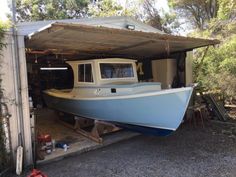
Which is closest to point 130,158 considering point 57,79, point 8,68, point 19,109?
point 19,109

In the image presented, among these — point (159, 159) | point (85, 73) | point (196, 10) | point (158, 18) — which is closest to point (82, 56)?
point (85, 73)

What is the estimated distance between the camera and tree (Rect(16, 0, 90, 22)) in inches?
744

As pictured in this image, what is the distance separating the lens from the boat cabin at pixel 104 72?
600 centimetres

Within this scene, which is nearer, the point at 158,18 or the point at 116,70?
the point at 116,70

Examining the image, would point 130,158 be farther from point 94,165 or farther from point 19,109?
point 19,109

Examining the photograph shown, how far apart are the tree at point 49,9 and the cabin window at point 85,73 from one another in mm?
13403

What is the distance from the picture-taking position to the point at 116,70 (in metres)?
6.30

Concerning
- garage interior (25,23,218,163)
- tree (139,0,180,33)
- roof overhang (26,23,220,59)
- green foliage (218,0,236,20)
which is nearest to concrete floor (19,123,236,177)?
garage interior (25,23,218,163)

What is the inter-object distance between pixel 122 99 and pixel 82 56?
3.18 metres

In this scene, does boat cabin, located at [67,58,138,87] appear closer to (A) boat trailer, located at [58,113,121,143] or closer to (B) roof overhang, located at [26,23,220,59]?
(B) roof overhang, located at [26,23,220,59]

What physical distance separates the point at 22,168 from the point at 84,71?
3.01 m

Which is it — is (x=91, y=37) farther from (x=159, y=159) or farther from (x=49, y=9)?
(x=49, y=9)

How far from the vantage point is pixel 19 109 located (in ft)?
13.3

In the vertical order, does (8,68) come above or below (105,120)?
above
